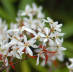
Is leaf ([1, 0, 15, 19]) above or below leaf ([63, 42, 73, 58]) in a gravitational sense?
above

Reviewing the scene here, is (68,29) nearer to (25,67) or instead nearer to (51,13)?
(51,13)

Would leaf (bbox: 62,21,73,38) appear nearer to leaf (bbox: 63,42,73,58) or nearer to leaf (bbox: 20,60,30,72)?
leaf (bbox: 63,42,73,58)

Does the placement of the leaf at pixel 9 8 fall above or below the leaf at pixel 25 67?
above

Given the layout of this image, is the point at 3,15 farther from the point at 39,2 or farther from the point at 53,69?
the point at 53,69

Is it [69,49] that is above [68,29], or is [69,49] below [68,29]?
below

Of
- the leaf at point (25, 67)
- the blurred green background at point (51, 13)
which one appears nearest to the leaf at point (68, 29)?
the blurred green background at point (51, 13)

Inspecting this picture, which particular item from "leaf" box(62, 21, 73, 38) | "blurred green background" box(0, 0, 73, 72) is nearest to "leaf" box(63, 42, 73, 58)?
"blurred green background" box(0, 0, 73, 72)

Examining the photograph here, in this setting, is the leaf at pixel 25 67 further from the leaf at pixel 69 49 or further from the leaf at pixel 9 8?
the leaf at pixel 9 8

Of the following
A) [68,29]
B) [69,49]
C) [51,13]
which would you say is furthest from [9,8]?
[69,49]

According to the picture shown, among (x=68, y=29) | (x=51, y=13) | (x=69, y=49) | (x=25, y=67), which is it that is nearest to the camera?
(x=25, y=67)

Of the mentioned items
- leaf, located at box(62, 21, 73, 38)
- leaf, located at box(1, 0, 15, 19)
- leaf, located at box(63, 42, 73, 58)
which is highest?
leaf, located at box(1, 0, 15, 19)

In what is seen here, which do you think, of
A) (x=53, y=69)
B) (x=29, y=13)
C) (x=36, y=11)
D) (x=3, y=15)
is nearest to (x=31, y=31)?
(x=29, y=13)
